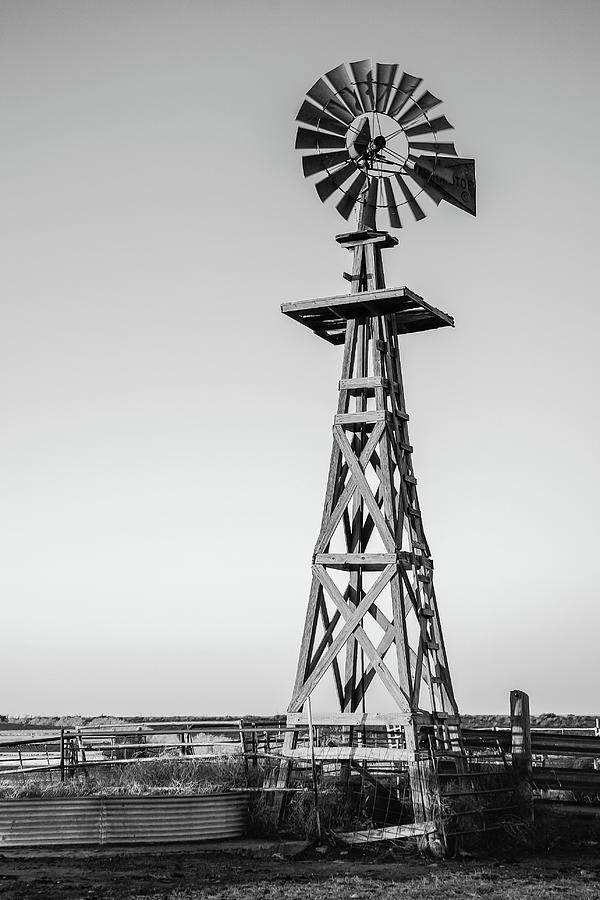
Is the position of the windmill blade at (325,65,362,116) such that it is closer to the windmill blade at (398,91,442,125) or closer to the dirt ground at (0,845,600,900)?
the windmill blade at (398,91,442,125)

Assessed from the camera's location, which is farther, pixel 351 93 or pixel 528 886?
pixel 351 93

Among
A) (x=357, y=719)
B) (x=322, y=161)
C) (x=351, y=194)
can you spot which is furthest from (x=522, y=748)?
(x=322, y=161)

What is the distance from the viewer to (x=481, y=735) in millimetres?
23188

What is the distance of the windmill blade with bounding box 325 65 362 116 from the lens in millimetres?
22875

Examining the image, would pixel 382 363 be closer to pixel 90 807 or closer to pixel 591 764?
pixel 90 807

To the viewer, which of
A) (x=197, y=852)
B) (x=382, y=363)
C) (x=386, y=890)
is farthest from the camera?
(x=382, y=363)

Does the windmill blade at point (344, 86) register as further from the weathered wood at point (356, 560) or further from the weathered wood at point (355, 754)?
the weathered wood at point (355, 754)

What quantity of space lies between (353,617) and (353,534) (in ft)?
6.87

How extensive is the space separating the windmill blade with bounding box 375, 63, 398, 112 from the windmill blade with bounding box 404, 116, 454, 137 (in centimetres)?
72

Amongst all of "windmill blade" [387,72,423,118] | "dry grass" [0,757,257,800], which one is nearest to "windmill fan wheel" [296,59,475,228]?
"windmill blade" [387,72,423,118]

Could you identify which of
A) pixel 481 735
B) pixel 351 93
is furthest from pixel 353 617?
pixel 351 93

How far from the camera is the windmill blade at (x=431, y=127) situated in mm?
23078

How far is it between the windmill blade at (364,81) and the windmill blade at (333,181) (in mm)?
1225

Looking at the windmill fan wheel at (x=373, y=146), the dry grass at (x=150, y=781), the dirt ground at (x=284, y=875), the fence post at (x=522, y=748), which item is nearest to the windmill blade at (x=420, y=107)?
the windmill fan wheel at (x=373, y=146)
